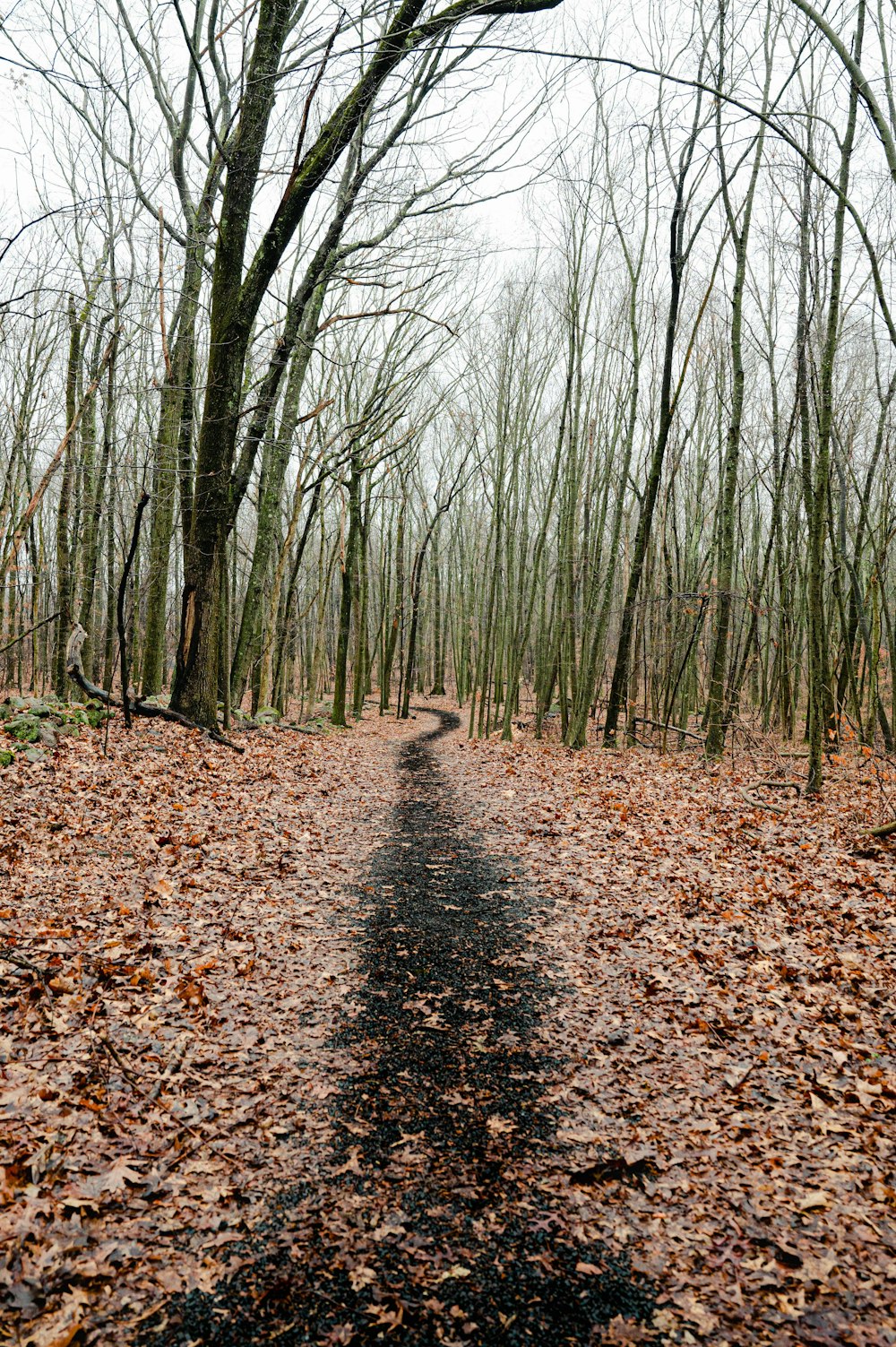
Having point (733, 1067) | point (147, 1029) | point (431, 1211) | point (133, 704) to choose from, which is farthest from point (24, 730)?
point (733, 1067)

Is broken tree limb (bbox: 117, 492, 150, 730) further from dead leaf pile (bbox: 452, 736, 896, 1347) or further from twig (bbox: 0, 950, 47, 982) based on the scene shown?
dead leaf pile (bbox: 452, 736, 896, 1347)

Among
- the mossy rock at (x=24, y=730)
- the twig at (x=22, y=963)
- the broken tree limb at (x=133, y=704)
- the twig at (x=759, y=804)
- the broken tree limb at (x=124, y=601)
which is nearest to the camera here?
the twig at (x=22, y=963)

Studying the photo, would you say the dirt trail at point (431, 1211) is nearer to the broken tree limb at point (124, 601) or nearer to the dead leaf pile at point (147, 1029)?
the dead leaf pile at point (147, 1029)

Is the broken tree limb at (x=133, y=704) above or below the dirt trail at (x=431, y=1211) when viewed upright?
above

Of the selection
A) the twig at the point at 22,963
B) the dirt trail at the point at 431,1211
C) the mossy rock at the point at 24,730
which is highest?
the mossy rock at the point at 24,730

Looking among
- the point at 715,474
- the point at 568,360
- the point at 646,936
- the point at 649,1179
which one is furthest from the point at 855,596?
the point at 649,1179

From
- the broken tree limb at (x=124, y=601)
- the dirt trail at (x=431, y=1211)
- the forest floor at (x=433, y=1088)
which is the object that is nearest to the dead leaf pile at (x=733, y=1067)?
the forest floor at (x=433, y=1088)

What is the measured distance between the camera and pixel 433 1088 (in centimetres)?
337

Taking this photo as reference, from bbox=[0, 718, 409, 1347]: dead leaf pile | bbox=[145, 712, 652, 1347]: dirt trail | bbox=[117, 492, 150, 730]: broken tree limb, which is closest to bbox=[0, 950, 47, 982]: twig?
bbox=[0, 718, 409, 1347]: dead leaf pile

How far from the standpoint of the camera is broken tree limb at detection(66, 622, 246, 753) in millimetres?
9047

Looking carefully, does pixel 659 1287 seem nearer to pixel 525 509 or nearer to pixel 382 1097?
pixel 382 1097

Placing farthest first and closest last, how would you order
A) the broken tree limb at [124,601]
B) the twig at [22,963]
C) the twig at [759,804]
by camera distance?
the twig at [759,804], the broken tree limb at [124,601], the twig at [22,963]

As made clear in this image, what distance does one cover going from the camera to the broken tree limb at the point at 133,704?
9.05 metres

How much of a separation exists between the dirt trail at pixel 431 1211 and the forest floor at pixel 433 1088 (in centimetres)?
1
